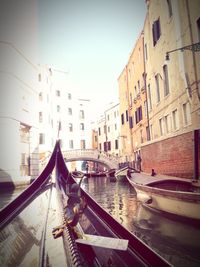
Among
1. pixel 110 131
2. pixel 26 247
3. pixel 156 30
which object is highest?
pixel 156 30

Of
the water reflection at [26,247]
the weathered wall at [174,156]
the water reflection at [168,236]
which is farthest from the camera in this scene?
the weathered wall at [174,156]

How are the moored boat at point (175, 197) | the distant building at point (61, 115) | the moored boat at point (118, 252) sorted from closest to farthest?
the moored boat at point (118, 252), the moored boat at point (175, 197), the distant building at point (61, 115)

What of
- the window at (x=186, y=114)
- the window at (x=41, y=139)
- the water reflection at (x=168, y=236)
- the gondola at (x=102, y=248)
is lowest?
the water reflection at (x=168, y=236)

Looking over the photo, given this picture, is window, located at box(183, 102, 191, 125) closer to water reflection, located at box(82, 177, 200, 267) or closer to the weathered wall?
the weathered wall

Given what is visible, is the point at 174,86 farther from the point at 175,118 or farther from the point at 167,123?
the point at 167,123

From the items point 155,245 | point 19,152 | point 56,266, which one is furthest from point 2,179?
point 56,266

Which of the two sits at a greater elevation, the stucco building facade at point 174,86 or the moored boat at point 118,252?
the stucco building facade at point 174,86

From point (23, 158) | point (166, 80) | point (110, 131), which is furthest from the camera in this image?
point (110, 131)

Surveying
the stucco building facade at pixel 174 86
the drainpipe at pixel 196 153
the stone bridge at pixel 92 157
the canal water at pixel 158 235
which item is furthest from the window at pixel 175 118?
the stone bridge at pixel 92 157

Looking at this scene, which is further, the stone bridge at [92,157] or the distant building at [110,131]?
the distant building at [110,131]

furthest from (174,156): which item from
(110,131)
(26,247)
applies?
(110,131)

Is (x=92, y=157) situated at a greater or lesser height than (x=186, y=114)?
lesser

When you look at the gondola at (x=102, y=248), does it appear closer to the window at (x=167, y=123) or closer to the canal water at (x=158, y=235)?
the canal water at (x=158, y=235)

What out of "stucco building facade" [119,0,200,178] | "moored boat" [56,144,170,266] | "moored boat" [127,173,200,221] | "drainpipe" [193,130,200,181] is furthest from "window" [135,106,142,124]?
"moored boat" [56,144,170,266]
